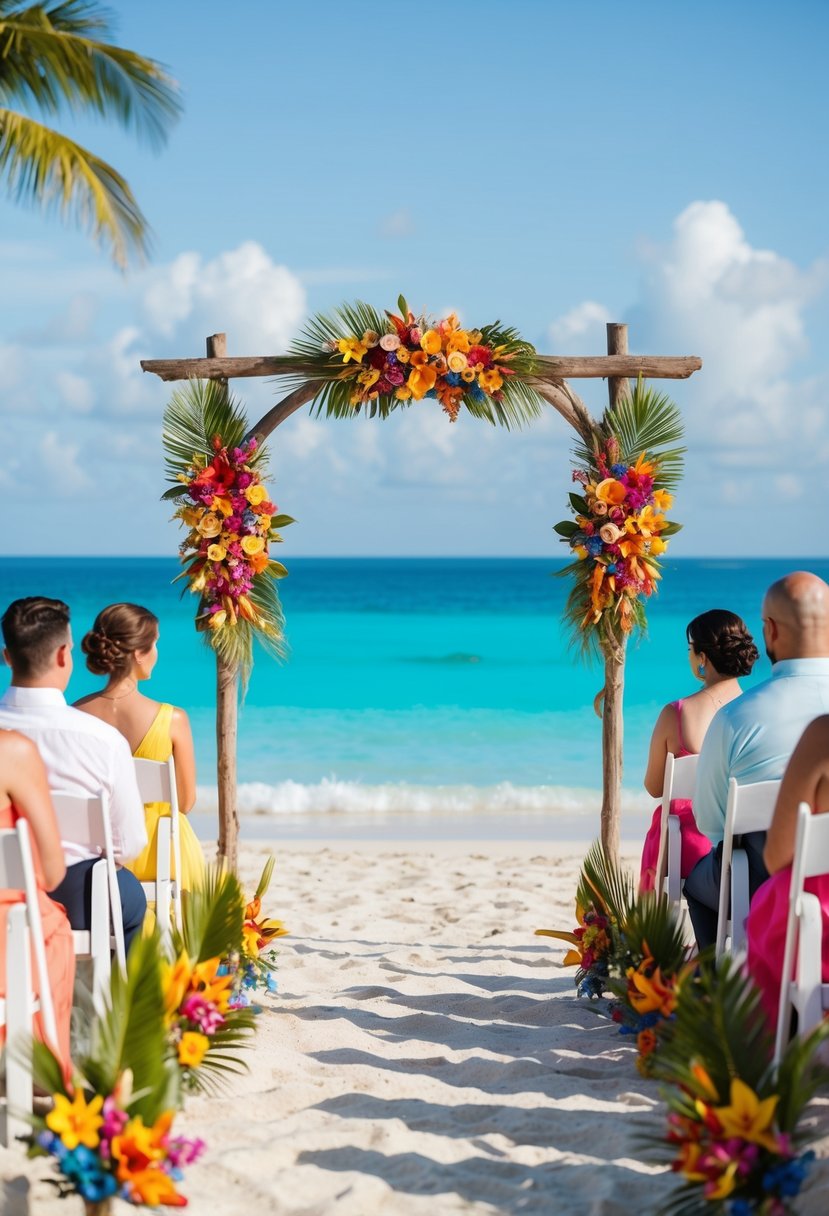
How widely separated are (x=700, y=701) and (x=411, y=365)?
7.30ft

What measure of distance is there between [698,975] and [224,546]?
305cm

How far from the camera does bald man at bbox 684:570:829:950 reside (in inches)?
134

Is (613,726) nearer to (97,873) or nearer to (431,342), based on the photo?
(431,342)

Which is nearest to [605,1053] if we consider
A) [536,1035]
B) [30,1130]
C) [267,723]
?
[536,1035]

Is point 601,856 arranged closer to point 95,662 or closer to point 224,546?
point 95,662

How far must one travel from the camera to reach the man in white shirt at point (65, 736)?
3.38 m

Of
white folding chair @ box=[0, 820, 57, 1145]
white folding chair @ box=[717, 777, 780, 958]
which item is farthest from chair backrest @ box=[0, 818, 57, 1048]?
white folding chair @ box=[717, 777, 780, 958]

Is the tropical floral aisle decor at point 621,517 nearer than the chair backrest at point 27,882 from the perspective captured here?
No

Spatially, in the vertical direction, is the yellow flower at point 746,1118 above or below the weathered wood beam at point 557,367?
below

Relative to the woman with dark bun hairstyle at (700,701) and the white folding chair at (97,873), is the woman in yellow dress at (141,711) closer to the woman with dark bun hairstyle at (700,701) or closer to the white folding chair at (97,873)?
the white folding chair at (97,873)

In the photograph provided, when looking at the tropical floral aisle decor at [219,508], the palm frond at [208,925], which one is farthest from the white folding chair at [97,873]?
the tropical floral aisle decor at [219,508]

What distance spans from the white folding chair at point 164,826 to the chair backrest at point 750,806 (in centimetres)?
180

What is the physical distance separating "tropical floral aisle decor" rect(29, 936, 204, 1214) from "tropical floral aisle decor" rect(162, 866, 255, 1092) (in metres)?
0.47

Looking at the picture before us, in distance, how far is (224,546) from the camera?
19.1 feet
